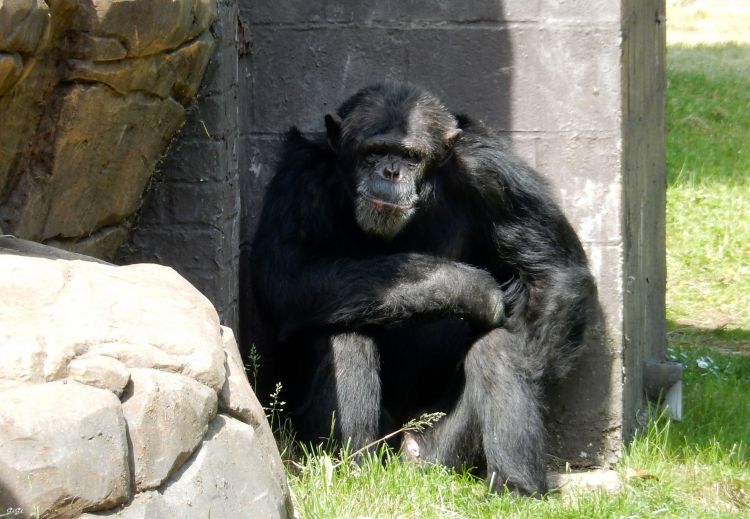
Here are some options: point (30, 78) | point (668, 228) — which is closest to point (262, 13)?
point (30, 78)

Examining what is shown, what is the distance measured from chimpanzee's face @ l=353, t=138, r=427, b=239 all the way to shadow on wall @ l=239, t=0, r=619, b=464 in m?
0.71

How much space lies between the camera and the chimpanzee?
6.30 metres

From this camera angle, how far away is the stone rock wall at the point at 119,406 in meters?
3.38

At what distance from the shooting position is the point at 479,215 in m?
6.71

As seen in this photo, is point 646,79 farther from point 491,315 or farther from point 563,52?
point 491,315

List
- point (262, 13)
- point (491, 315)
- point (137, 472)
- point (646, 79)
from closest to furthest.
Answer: point (137, 472) < point (491, 315) < point (262, 13) < point (646, 79)

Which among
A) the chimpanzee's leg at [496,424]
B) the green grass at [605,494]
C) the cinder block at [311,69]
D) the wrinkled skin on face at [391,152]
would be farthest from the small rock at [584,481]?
the cinder block at [311,69]

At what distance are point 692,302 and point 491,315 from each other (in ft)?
18.0

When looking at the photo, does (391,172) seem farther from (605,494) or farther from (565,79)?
(605,494)

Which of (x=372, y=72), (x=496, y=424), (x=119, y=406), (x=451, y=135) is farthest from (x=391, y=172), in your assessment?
(x=119, y=406)

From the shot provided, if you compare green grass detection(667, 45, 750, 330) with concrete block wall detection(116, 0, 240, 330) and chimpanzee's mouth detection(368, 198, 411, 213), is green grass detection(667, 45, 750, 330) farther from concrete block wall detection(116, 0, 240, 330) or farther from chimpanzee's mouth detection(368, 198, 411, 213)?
concrete block wall detection(116, 0, 240, 330)

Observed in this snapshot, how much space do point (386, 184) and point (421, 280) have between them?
0.57 metres

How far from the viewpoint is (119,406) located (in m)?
3.56

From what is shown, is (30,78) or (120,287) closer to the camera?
(120,287)
